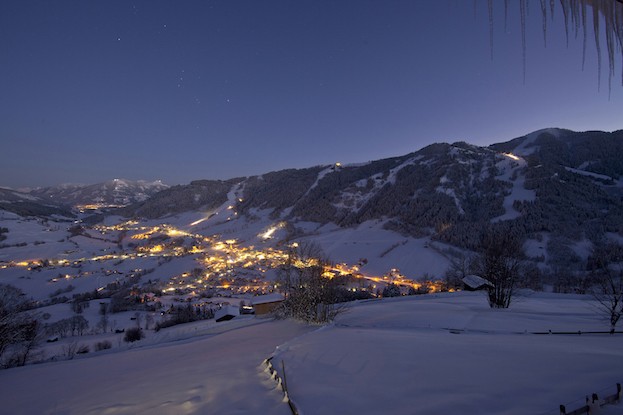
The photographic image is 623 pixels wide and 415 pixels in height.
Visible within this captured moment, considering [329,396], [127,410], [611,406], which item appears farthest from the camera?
[127,410]

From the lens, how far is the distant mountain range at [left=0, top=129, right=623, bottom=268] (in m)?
84.2

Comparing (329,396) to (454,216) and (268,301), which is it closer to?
(268,301)

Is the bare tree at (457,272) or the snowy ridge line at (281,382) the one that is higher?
the snowy ridge line at (281,382)

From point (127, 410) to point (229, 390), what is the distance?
196 cm

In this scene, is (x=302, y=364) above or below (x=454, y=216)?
below

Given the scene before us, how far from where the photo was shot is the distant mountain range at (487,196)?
84.2 meters

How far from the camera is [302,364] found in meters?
7.91

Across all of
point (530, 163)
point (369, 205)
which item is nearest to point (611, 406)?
point (369, 205)

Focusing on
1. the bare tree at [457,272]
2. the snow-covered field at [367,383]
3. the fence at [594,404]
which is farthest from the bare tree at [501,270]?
the bare tree at [457,272]

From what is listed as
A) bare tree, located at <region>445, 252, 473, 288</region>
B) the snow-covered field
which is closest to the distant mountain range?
bare tree, located at <region>445, 252, 473, 288</region>

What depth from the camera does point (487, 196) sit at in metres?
112

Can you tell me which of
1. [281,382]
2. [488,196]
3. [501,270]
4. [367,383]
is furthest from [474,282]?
[488,196]

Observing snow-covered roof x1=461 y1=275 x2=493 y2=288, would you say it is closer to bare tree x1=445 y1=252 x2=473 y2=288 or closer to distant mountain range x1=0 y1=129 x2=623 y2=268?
bare tree x1=445 y1=252 x2=473 y2=288

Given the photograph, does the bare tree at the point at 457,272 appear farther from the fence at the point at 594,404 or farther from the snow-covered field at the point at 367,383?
the fence at the point at 594,404
